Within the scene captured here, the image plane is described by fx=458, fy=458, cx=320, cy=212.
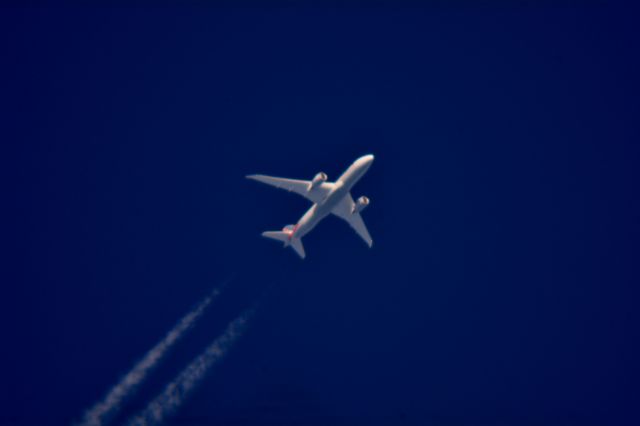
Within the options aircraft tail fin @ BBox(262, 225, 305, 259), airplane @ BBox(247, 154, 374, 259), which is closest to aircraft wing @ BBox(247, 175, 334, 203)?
airplane @ BBox(247, 154, 374, 259)

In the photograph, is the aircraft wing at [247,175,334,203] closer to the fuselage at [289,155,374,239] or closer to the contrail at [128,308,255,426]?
the fuselage at [289,155,374,239]

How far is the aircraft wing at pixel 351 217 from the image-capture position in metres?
54.3

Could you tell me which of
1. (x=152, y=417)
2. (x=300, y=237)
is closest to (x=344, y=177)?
(x=300, y=237)

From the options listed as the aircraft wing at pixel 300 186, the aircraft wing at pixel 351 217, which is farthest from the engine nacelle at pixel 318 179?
the aircraft wing at pixel 351 217

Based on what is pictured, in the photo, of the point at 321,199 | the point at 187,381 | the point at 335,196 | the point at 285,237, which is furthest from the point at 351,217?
the point at 187,381

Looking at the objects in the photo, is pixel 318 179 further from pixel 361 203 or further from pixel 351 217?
pixel 351 217

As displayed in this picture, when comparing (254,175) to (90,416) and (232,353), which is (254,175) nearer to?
(232,353)

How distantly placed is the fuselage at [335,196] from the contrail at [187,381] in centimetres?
1316

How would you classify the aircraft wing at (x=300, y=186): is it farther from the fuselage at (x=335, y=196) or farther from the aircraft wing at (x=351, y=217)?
the aircraft wing at (x=351, y=217)

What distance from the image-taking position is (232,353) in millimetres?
53031

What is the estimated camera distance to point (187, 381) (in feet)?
171

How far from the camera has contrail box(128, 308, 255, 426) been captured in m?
51.0

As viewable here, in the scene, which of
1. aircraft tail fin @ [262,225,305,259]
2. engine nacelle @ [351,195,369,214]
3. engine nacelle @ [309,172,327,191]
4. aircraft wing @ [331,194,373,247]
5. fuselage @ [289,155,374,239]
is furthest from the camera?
aircraft wing @ [331,194,373,247]

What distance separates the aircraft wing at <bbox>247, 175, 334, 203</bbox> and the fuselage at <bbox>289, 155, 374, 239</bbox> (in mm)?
831
